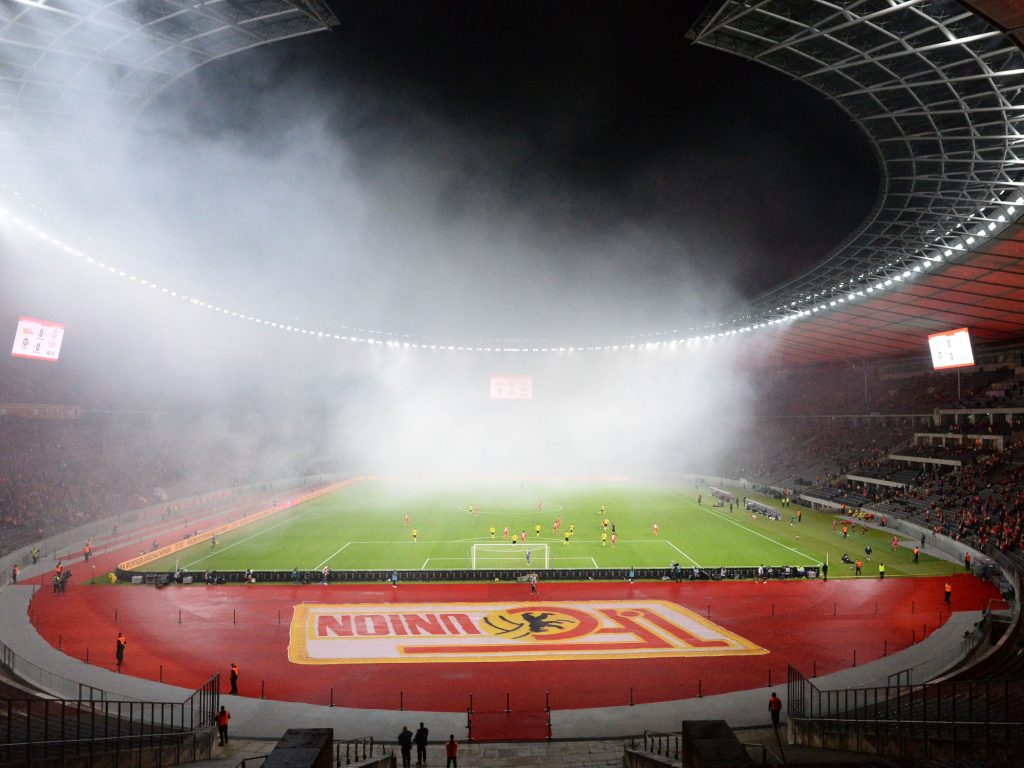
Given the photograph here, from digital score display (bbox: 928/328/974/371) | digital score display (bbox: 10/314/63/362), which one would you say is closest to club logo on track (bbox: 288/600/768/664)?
digital score display (bbox: 10/314/63/362)

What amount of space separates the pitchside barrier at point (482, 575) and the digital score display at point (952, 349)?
23.9 meters

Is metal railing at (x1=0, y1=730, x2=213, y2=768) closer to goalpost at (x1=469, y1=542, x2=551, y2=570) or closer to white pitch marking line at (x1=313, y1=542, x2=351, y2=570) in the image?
white pitch marking line at (x1=313, y1=542, x2=351, y2=570)

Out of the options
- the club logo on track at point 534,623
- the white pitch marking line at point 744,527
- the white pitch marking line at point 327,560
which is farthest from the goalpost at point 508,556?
the white pitch marking line at point 744,527

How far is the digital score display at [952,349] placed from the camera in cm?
4859

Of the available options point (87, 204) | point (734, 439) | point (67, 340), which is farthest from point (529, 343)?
point (87, 204)

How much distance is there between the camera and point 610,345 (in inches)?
3632

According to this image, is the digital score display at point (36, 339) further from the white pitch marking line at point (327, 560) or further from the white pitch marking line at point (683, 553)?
the white pitch marking line at point (683, 553)

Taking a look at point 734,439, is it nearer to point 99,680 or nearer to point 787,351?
point 787,351

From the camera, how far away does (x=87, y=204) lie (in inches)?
1590

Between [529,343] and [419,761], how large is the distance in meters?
80.9

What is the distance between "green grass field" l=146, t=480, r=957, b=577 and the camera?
37.8 meters

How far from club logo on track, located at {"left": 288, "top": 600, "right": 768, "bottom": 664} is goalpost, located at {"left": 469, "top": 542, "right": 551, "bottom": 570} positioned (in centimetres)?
662

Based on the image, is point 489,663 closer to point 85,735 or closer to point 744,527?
point 85,735

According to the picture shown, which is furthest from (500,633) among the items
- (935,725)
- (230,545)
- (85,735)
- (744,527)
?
(744,527)
